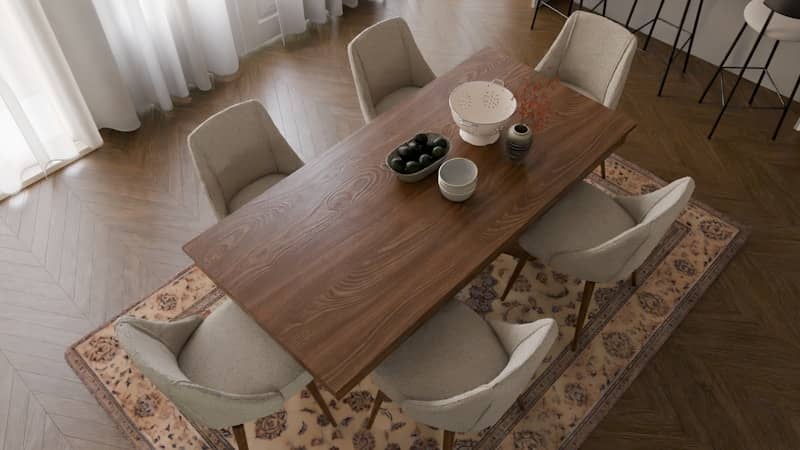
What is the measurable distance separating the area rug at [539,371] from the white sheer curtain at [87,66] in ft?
3.86

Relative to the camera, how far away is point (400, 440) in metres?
2.56

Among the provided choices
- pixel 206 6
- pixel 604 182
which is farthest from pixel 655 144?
pixel 206 6

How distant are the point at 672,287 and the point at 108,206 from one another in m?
2.93

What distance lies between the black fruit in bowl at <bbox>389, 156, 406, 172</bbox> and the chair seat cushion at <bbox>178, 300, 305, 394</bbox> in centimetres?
79

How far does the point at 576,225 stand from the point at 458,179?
0.57 meters

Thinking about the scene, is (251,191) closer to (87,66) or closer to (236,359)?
(236,359)

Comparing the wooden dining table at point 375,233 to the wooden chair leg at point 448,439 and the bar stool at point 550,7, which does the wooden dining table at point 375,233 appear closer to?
the wooden chair leg at point 448,439

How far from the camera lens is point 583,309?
2.70 meters

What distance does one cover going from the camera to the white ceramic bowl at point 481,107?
2586 millimetres

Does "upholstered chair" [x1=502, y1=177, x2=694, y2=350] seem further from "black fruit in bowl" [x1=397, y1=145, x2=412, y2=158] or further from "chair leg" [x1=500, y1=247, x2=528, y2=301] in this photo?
"black fruit in bowl" [x1=397, y1=145, x2=412, y2=158]

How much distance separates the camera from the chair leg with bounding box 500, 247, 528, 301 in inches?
112

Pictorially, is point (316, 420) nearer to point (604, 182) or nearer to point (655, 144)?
point (604, 182)

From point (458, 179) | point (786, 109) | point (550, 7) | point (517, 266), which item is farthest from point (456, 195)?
point (550, 7)

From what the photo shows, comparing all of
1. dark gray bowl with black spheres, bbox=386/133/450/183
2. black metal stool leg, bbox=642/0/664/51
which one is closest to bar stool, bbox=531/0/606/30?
black metal stool leg, bbox=642/0/664/51
